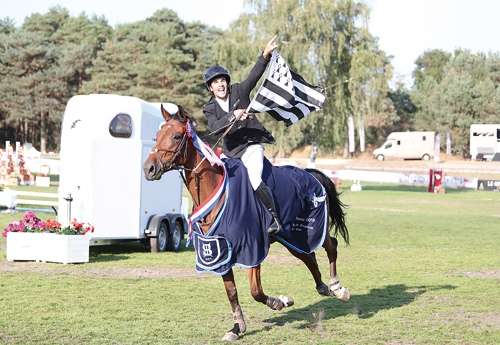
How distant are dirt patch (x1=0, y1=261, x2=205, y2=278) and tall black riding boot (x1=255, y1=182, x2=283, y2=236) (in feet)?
13.9

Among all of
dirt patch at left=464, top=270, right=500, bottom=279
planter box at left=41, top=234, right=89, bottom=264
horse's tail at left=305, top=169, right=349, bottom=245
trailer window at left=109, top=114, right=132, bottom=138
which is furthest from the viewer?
trailer window at left=109, top=114, right=132, bottom=138

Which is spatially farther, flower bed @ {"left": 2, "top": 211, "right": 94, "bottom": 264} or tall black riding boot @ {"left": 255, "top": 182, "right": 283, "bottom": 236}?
flower bed @ {"left": 2, "top": 211, "right": 94, "bottom": 264}

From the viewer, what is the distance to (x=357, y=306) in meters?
8.98

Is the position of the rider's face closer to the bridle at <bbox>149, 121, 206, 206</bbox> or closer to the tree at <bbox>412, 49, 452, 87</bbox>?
the bridle at <bbox>149, 121, 206, 206</bbox>

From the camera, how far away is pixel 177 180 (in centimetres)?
1573

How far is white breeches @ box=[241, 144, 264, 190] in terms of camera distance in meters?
7.47

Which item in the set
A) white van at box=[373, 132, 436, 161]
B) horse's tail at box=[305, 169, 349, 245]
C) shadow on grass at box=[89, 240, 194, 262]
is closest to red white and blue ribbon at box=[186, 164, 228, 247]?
horse's tail at box=[305, 169, 349, 245]

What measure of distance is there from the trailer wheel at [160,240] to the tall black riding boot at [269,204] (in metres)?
7.35

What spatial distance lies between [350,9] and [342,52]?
9.07 feet

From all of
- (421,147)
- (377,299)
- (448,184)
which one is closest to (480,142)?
(421,147)

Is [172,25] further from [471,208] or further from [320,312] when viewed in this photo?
[320,312]

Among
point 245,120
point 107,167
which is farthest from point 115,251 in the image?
point 245,120

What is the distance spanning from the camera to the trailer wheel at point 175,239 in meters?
15.2

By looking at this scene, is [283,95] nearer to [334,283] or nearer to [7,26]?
[334,283]
